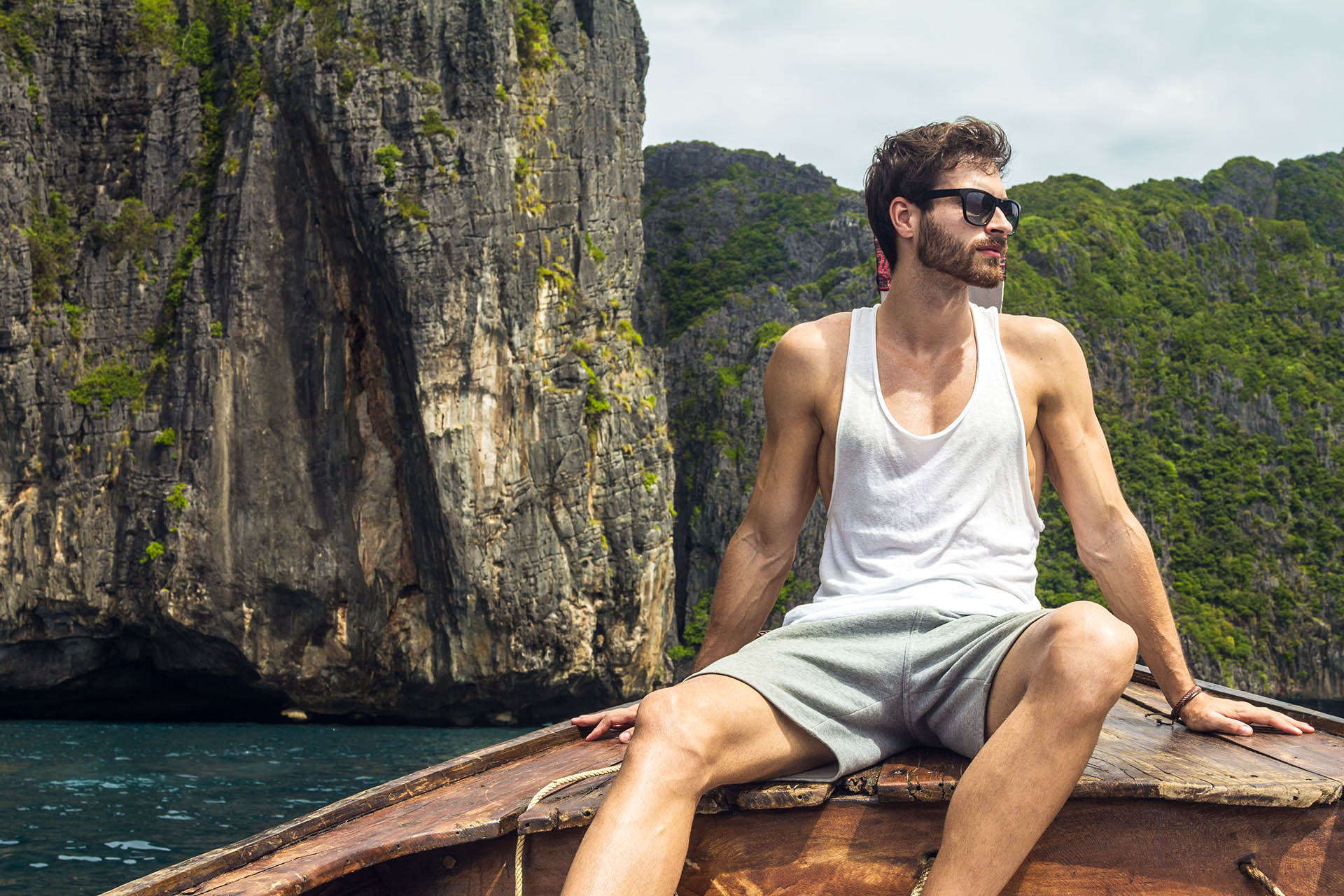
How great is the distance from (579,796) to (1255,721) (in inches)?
61.6

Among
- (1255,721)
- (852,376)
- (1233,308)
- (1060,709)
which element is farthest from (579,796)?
(1233,308)

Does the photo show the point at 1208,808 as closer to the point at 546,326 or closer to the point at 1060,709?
the point at 1060,709

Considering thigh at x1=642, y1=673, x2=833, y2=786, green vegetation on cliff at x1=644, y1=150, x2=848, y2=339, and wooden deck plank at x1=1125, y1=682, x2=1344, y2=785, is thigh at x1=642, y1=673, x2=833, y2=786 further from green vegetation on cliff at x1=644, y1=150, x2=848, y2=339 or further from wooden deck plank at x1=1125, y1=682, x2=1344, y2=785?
green vegetation on cliff at x1=644, y1=150, x2=848, y2=339

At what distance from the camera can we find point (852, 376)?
101 inches

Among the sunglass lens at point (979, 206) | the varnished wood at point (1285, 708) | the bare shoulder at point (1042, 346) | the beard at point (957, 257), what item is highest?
the sunglass lens at point (979, 206)

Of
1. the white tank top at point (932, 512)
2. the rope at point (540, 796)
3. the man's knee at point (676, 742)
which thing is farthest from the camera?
the white tank top at point (932, 512)

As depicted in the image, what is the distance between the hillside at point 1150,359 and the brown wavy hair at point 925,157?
3745 cm

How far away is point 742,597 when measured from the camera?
103 inches

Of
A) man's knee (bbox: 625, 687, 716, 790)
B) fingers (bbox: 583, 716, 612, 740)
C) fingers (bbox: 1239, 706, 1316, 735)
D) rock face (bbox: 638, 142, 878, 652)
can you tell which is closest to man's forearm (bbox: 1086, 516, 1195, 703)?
fingers (bbox: 1239, 706, 1316, 735)

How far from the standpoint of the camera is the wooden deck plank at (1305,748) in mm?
2148

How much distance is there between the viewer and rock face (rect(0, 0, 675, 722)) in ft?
72.5

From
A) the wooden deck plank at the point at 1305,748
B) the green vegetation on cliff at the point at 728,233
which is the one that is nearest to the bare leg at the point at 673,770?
the wooden deck plank at the point at 1305,748

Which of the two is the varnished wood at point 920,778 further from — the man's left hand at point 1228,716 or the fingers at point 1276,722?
the fingers at point 1276,722

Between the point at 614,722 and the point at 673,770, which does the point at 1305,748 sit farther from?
the point at 614,722
